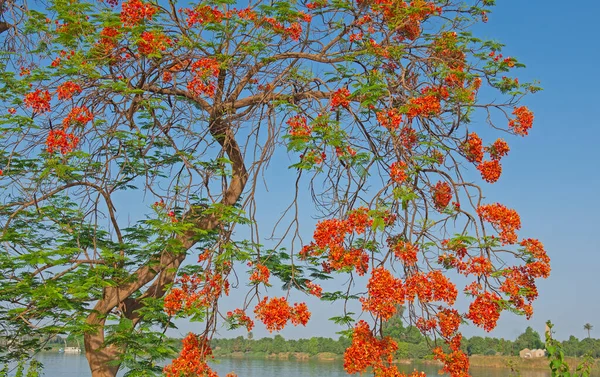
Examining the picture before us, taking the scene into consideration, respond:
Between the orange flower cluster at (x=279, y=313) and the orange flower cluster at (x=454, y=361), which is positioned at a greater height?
the orange flower cluster at (x=279, y=313)

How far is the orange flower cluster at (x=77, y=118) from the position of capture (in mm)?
5656

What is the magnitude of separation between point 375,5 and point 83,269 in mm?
3788

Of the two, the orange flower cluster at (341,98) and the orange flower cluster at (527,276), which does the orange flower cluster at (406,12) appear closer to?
the orange flower cluster at (341,98)

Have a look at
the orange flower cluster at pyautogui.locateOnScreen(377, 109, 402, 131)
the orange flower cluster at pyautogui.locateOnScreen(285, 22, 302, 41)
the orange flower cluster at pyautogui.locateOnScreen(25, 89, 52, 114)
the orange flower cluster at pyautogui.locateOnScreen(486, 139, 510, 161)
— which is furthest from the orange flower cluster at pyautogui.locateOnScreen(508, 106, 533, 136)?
the orange flower cluster at pyautogui.locateOnScreen(25, 89, 52, 114)

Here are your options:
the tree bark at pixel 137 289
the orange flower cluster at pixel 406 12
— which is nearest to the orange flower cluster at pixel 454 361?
the tree bark at pixel 137 289

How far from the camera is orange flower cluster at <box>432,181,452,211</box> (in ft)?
16.6

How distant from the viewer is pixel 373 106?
5016 mm

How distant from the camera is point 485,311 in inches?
167

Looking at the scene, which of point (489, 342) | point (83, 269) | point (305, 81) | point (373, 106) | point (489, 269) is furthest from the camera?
point (489, 342)

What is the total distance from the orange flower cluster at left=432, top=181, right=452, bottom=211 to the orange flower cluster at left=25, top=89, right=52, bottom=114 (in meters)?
3.60

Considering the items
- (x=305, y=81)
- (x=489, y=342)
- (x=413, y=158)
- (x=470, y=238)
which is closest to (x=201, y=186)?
(x=305, y=81)

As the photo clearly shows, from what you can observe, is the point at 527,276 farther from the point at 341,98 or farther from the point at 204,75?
the point at 204,75

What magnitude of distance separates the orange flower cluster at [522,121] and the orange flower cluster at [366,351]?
2.30 m

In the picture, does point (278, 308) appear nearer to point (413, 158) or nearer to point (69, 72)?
point (413, 158)
